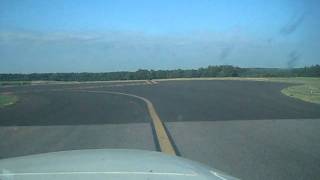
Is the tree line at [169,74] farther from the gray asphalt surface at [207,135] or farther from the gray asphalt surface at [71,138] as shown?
the gray asphalt surface at [71,138]

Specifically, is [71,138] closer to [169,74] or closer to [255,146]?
[255,146]

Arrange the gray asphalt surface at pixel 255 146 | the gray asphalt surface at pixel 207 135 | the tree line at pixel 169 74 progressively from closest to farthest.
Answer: the gray asphalt surface at pixel 255 146 → the gray asphalt surface at pixel 207 135 → the tree line at pixel 169 74

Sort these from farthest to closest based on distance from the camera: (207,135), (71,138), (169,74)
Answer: (169,74) → (207,135) → (71,138)

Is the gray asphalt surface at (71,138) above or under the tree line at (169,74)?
above

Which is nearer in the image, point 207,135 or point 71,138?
point 71,138

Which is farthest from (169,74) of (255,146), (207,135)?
(255,146)

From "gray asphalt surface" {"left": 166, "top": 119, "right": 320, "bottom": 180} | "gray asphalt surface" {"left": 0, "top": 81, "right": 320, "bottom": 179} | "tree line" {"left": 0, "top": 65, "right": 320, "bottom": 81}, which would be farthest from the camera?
"tree line" {"left": 0, "top": 65, "right": 320, "bottom": 81}

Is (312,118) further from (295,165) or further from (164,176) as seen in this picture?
(164,176)

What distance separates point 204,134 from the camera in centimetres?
1188

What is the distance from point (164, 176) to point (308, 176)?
464 cm

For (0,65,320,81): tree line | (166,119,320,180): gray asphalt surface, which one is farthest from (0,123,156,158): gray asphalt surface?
(0,65,320,81): tree line

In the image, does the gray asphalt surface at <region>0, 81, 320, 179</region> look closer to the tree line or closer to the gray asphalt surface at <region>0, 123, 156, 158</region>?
the gray asphalt surface at <region>0, 123, 156, 158</region>

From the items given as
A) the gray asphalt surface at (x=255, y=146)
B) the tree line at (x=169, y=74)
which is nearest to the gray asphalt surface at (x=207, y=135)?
the gray asphalt surface at (x=255, y=146)

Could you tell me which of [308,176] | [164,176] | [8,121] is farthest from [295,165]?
[8,121]
